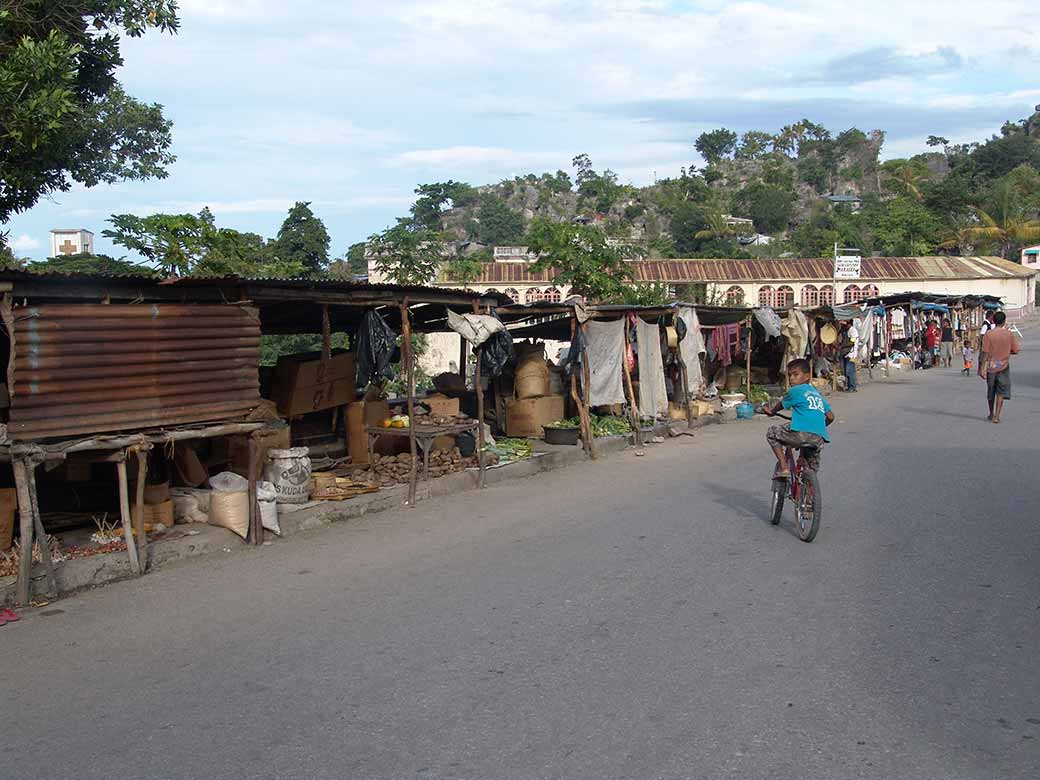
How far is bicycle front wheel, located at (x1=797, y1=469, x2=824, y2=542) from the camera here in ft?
27.4

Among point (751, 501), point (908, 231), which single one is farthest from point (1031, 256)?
point (751, 501)

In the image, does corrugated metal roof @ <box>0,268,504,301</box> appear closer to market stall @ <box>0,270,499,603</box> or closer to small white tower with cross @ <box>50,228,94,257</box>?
market stall @ <box>0,270,499,603</box>

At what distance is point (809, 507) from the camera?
27.8ft

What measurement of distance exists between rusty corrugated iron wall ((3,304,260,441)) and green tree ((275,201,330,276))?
29.8 metres

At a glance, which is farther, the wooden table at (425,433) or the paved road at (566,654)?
the wooden table at (425,433)

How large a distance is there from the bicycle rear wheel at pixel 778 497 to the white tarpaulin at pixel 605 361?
6.78 metres

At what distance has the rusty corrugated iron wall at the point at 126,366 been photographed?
761 cm

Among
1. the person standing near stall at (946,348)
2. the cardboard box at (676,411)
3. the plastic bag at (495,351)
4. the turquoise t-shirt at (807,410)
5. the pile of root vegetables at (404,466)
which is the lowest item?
the person standing near stall at (946,348)

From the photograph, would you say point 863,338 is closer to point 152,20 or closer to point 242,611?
point 152,20

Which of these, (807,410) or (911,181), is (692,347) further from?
(911,181)

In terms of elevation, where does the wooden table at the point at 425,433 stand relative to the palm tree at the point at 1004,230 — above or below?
below

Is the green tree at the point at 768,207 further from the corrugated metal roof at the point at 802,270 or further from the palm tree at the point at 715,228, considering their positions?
the corrugated metal roof at the point at 802,270

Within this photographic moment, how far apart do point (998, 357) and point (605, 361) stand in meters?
7.04

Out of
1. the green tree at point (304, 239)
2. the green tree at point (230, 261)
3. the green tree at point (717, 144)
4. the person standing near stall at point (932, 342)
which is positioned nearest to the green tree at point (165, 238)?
the green tree at point (230, 261)
